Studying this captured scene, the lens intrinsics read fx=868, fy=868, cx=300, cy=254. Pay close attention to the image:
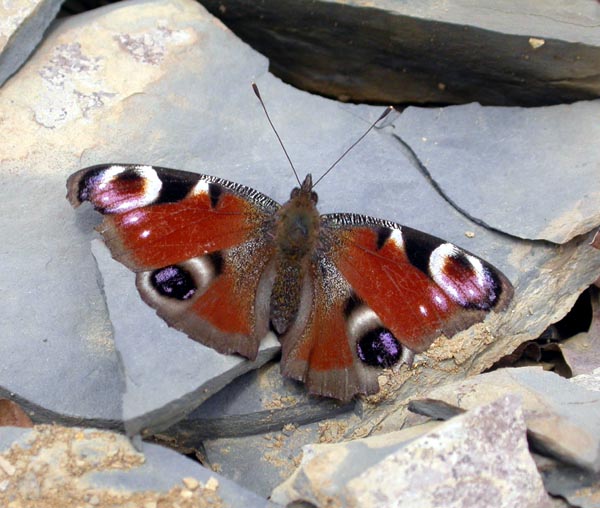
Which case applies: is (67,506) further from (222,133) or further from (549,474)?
(222,133)

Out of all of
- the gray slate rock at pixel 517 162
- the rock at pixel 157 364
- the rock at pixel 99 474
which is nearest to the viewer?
the rock at pixel 99 474

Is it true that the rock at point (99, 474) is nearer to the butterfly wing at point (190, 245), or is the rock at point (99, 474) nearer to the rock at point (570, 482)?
the butterfly wing at point (190, 245)

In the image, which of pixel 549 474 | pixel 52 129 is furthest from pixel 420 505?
pixel 52 129

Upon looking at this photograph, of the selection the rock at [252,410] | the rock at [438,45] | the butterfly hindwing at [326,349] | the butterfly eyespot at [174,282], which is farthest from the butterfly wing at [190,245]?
the rock at [438,45]

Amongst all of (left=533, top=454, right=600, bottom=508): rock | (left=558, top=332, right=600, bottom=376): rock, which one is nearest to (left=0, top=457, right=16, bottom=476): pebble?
(left=533, top=454, right=600, bottom=508): rock

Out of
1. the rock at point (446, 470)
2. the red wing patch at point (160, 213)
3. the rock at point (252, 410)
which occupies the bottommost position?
the rock at point (252, 410)

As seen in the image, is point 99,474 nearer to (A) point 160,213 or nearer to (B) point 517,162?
Result: (A) point 160,213
